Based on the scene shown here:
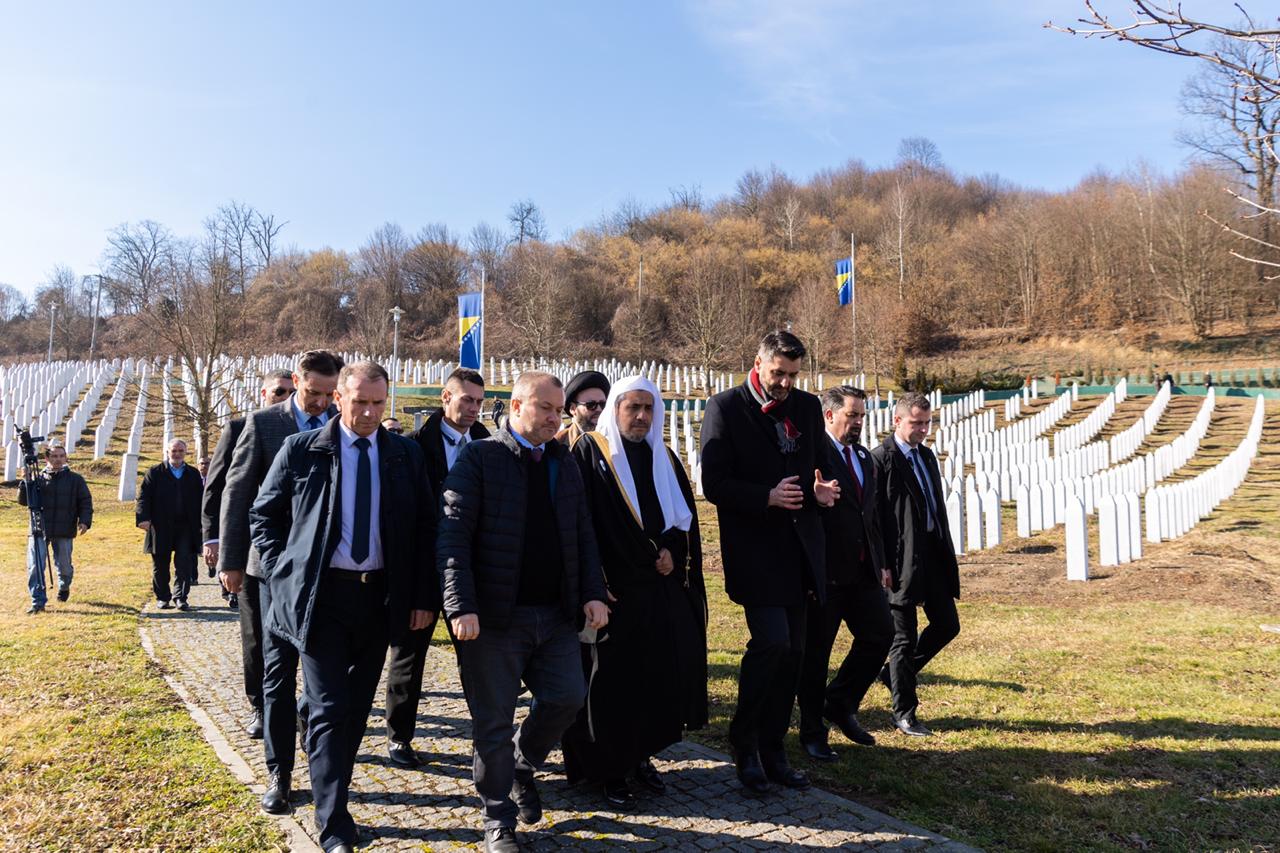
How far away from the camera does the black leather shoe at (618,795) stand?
147 inches

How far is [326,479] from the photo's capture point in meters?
3.53

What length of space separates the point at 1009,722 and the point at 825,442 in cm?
206

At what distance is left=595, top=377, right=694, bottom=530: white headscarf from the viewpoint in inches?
155

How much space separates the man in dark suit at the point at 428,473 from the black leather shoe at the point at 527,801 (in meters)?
0.79

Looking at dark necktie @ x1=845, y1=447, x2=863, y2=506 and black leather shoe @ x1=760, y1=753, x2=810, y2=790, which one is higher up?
dark necktie @ x1=845, y1=447, x2=863, y2=506

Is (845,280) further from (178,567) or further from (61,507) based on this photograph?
(61,507)

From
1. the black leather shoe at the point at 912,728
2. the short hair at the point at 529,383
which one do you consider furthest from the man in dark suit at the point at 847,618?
the short hair at the point at 529,383

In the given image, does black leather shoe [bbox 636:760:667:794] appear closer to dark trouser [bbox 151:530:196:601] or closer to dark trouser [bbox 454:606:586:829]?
dark trouser [bbox 454:606:586:829]

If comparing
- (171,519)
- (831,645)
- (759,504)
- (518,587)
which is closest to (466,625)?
(518,587)

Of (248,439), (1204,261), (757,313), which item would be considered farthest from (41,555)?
(1204,261)

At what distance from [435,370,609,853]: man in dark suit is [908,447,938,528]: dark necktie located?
243cm

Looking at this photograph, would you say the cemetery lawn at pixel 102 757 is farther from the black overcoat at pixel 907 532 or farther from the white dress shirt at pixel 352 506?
the black overcoat at pixel 907 532

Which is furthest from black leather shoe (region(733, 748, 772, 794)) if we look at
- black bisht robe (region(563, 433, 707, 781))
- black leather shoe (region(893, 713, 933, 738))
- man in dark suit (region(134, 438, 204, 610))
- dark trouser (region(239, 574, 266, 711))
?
man in dark suit (region(134, 438, 204, 610))

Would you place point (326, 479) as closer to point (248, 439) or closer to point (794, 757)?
point (248, 439)
